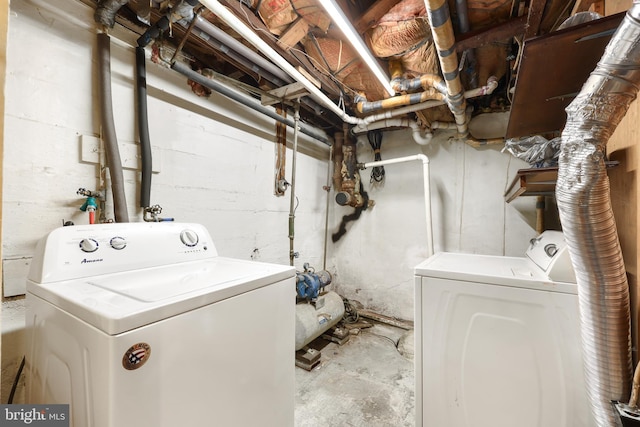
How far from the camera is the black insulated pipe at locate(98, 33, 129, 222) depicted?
1323 millimetres

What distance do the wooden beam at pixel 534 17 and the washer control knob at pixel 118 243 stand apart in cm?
203

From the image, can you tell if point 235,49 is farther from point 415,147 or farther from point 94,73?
point 415,147

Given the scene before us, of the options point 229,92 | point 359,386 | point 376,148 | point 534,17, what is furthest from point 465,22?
point 359,386

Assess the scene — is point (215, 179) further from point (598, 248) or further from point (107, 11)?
point (598, 248)

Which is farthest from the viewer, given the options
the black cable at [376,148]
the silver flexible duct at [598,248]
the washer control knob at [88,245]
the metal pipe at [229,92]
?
the black cable at [376,148]

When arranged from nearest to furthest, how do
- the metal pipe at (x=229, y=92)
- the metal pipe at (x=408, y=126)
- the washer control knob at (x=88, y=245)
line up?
the washer control knob at (x=88, y=245)
the metal pipe at (x=229, y=92)
the metal pipe at (x=408, y=126)

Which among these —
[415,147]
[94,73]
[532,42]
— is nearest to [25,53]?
[94,73]

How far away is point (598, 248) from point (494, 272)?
42cm

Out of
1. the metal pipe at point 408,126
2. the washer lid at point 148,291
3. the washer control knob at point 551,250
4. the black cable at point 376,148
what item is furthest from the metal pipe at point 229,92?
the washer control knob at point 551,250

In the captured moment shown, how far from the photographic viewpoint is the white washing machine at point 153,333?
2.19 feet

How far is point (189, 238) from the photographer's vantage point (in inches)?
52.7

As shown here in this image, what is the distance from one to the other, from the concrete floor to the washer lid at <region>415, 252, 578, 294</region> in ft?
3.48

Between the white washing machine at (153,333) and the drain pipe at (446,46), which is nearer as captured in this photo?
the white washing machine at (153,333)

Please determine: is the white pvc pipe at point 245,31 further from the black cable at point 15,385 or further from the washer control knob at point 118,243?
the black cable at point 15,385
